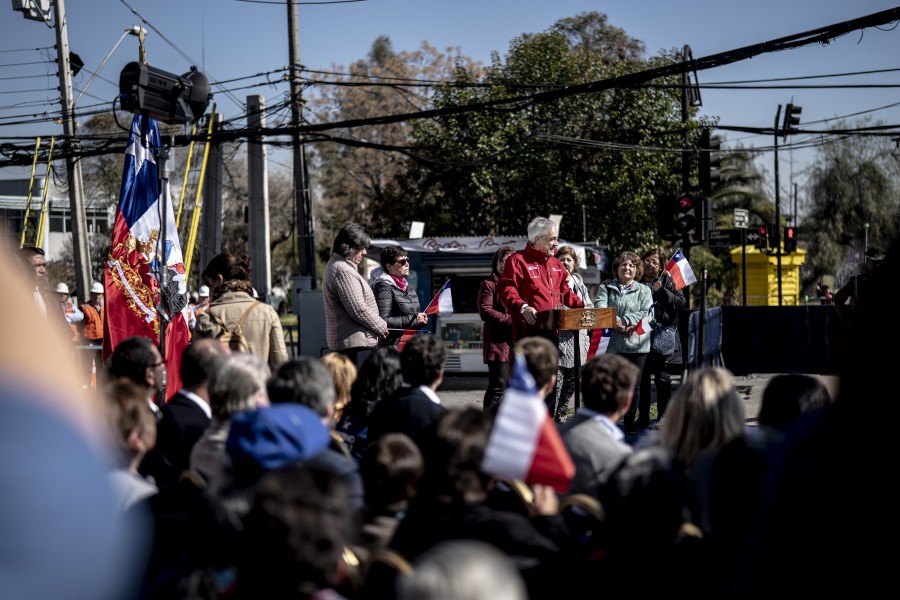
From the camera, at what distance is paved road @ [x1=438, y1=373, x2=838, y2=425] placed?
1329cm

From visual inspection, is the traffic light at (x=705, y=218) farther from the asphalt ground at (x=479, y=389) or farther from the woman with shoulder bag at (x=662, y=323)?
the woman with shoulder bag at (x=662, y=323)

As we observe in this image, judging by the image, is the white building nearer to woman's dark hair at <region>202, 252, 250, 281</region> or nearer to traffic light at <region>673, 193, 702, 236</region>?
traffic light at <region>673, 193, 702, 236</region>

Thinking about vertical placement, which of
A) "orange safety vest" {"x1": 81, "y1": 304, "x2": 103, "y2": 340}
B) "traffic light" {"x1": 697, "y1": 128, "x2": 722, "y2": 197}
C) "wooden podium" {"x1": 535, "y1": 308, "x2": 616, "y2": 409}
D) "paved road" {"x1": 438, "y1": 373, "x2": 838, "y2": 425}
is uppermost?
"traffic light" {"x1": 697, "y1": 128, "x2": 722, "y2": 197}

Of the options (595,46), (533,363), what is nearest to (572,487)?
(533,363)

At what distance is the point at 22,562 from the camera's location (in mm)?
1811

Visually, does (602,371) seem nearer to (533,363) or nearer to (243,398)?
(533,363)

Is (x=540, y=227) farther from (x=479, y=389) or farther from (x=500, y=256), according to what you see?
(x=479, y=389)

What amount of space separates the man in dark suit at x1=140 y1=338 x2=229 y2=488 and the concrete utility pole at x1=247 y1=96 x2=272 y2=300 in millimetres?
14380

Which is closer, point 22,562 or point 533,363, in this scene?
point 22,562

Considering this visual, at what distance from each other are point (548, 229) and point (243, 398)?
453 centimetres

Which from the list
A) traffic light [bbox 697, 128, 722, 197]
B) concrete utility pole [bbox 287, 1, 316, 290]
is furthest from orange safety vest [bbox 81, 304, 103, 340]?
traffic light [bbox 697, 128, 722, 197]

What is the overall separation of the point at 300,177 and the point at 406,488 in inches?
706

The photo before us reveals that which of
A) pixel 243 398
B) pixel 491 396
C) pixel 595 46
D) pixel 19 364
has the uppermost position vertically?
pixel 595 46

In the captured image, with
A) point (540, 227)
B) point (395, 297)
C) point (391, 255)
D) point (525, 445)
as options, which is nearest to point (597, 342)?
point (540, 227)
